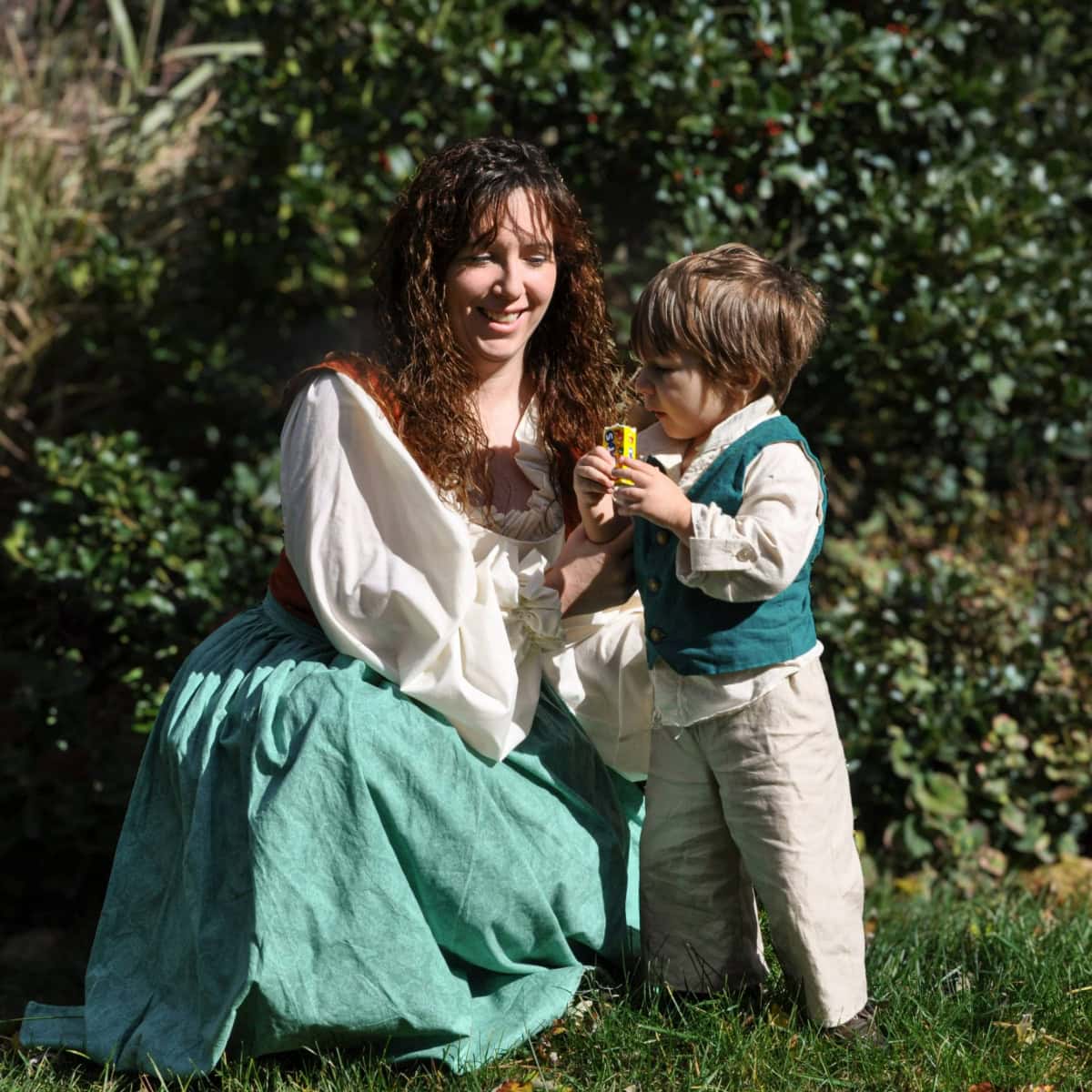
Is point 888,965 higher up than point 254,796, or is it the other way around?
point 254,796

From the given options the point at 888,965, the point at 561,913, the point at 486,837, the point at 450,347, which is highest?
the point at 450,347

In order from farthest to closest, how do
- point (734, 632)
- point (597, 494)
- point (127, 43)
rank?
point (127, 43) < point (597, 494) < point (734, 632)

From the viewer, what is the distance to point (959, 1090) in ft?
8.28

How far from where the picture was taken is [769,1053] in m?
2.58

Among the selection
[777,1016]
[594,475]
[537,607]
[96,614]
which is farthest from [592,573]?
Answer: [96,614]

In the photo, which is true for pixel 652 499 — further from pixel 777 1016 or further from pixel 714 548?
pixel 777 1016

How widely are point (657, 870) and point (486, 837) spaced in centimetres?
33

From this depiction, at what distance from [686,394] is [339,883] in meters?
1.06

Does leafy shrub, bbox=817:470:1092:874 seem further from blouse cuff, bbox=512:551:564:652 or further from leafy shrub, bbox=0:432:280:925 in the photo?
leafy shrub, bbox=0:432:280:925

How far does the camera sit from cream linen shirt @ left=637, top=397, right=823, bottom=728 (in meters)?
2.40

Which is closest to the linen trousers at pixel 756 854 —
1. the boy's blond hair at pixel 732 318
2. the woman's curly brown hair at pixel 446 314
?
the boy's blond hair at pixel 732 318

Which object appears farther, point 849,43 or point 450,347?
point 849,43

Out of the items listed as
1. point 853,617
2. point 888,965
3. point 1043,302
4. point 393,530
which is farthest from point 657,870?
point 1043,302

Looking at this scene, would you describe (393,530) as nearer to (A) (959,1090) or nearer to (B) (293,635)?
(B) (293,635)
